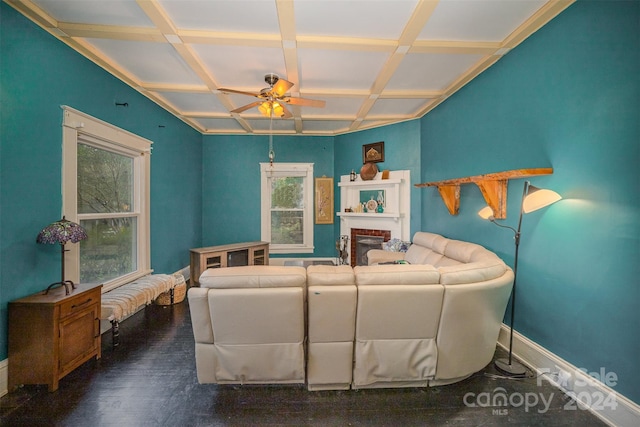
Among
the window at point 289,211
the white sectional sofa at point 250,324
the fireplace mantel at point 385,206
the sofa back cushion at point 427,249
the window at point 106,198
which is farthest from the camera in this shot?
the window at point 289,211

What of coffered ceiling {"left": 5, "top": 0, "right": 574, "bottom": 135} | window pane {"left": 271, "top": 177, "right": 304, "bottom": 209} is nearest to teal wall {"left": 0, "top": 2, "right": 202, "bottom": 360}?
coffered ceiling {"left": 5, "top": 0, "right": 574, "bottom": 135}

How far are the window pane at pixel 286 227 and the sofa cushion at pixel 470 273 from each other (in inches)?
164

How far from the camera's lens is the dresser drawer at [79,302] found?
6.49 ft

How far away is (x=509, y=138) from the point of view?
2.61m

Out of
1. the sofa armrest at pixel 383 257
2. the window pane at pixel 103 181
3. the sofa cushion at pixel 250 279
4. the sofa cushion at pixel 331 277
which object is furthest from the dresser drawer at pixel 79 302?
the sofa armrest at pixel 383 257

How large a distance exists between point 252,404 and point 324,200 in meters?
4.30

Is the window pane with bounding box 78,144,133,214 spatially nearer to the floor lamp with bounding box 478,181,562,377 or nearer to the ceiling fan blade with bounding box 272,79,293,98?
the ceiling fan blade with bounding box 272,79,293,98

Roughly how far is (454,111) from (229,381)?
13.0ft

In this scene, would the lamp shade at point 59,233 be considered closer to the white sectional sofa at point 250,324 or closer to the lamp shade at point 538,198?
the white sectional sofa at point 250,324

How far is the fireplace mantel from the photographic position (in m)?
4.70

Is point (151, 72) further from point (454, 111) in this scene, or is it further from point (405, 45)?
point (454, 111)

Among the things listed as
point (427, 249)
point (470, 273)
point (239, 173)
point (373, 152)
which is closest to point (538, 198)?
point (470, 273)

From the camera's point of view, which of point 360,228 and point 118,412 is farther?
point 360,228

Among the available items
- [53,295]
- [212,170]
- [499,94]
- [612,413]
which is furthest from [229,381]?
[212,170]
